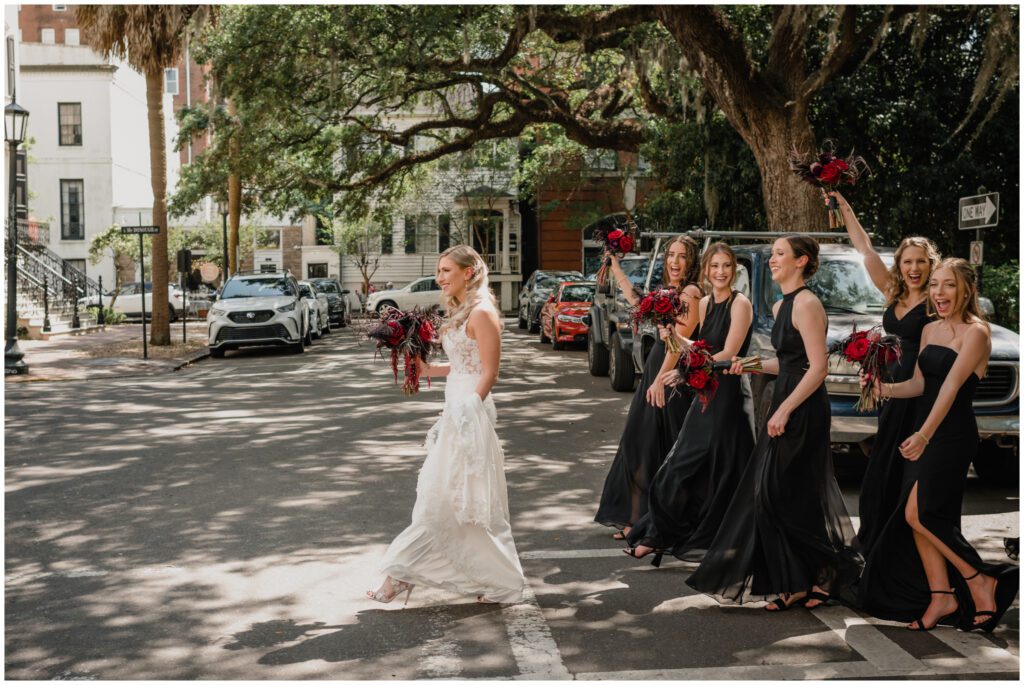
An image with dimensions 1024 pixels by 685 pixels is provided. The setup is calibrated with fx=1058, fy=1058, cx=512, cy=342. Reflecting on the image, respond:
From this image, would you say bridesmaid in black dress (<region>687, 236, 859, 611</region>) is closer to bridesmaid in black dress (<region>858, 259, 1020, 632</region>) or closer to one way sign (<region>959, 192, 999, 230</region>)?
bridesmaid in black dress (<region>858, 259, 1020, 632</region>)

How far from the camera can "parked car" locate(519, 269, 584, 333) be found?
98.3ft

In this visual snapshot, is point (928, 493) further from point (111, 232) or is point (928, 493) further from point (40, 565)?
point (111, 232)

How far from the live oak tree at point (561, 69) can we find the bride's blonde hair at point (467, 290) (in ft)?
29.9

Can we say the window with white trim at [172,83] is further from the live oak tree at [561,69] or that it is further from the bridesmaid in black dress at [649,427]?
the bridesmaid in black dress at [649,427]

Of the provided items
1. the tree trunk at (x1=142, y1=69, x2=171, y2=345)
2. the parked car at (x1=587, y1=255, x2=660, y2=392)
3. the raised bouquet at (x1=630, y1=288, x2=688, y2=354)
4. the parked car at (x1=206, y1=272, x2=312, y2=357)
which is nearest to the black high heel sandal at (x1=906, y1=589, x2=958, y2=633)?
the raised bouquet at (x1=630, y1=288, x2=688, y2=354)

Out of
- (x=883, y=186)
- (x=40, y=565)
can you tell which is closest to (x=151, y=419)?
(x=40, y=565)

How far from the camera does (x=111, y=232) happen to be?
39625mm

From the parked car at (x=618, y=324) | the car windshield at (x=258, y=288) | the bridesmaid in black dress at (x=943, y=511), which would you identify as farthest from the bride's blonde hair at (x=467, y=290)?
the car windshield at (x=258, y=288)

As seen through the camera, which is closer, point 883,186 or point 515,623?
point 515,623

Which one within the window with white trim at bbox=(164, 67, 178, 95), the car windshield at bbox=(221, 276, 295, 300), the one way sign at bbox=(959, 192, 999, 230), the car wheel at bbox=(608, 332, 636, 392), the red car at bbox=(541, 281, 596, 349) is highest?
the window with white trim at bbox=(164, 67, 178, 95)

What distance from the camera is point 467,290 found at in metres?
5.62

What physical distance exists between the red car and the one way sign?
1137cm

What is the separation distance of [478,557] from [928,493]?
228 centimetres

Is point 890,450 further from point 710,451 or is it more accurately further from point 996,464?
point 996,464
